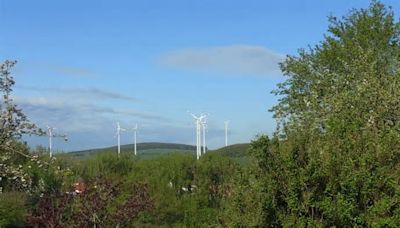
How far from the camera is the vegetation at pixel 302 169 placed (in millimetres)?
10938

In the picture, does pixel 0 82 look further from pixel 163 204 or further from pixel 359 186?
pixel 163 204

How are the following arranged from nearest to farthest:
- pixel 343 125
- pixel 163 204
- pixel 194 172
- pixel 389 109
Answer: pixel 343 125 → pixel 389 109 → pixel 163 204 → pixel 194 172

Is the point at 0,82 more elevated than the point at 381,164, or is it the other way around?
the point at 0,82

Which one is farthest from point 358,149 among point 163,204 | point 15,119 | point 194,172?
point 194,172

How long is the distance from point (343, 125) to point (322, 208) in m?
2.06

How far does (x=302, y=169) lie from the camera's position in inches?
439

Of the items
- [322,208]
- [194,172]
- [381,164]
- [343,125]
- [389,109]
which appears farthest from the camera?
[194,172]

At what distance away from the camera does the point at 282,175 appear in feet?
37.1

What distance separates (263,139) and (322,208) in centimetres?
154

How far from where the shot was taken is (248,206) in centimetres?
1142

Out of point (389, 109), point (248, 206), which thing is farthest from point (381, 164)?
point (389, 109)

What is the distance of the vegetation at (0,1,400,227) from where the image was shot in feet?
35.9

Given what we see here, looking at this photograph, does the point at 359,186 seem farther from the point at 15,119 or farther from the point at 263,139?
the point at 15,119

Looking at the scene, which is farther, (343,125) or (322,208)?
(343,125)
